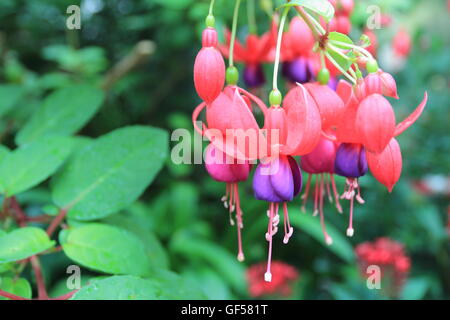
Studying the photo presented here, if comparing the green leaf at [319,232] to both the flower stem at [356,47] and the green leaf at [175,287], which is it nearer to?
the green leaf at [175,287]

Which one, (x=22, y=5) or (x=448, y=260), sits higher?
(x=22, y=5)

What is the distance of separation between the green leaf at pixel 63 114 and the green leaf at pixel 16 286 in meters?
0.29

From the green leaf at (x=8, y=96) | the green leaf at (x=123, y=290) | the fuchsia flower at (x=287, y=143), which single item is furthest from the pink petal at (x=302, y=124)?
the green leaf at (x=8, y=96)

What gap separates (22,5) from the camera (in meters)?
1.40

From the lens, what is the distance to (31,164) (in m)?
0.73

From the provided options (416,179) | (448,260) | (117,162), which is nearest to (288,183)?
(117,162)

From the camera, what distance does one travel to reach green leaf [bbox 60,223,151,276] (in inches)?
25.4

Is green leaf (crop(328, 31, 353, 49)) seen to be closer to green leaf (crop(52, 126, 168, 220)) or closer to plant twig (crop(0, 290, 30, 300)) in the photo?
green leaf (crop(52, 126, 168, 220))

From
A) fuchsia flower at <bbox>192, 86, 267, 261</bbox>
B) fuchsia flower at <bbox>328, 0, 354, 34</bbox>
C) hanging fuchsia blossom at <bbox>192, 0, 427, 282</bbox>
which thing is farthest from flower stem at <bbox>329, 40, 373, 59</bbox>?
fuchsia flower at <bbox>328, 0, 354, 34</bbox>

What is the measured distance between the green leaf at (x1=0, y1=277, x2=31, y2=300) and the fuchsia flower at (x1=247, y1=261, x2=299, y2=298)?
2.65ft

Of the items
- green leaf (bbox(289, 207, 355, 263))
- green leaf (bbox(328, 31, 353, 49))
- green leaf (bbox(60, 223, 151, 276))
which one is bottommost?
green leaf (bbox(289, 207, 355, 263))
